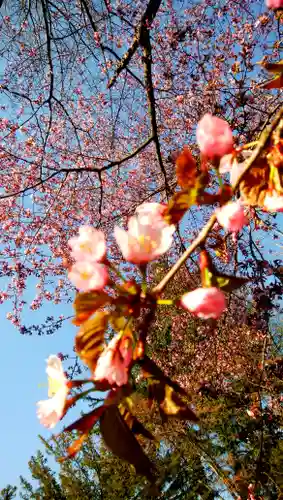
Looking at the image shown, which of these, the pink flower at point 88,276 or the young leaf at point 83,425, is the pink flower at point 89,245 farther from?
the young leaf at point 83,425

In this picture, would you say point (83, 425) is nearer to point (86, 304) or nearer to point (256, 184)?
point (86, 304)

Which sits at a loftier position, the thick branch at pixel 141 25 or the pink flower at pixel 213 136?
the thick branch at pixel 141 25

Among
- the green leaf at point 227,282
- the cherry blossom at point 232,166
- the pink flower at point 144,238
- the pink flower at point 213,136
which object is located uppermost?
the cherry blossom at point 232,166

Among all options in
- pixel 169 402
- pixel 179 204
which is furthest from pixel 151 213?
pixel 169 402

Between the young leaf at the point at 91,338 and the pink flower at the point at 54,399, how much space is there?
0.04 meters

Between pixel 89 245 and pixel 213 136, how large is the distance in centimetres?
24

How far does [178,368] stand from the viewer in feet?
23.1

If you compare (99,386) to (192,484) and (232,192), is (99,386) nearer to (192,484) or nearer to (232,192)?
(232,192)

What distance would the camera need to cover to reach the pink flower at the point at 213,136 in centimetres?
64

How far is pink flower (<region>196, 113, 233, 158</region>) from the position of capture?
2.10ft

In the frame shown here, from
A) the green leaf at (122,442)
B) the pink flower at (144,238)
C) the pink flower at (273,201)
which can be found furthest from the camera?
the pink flower at (273,201)

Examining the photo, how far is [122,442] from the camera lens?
0.49 metres

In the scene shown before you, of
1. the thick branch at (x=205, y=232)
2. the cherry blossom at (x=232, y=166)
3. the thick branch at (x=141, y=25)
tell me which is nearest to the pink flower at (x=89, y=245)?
the thick branch at (x=205, y=232)

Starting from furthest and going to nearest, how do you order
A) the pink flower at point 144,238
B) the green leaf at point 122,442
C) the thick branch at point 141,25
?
the thick branch at point 141,25, the pink flower at point 144,238, the green leaf at point 122,442
